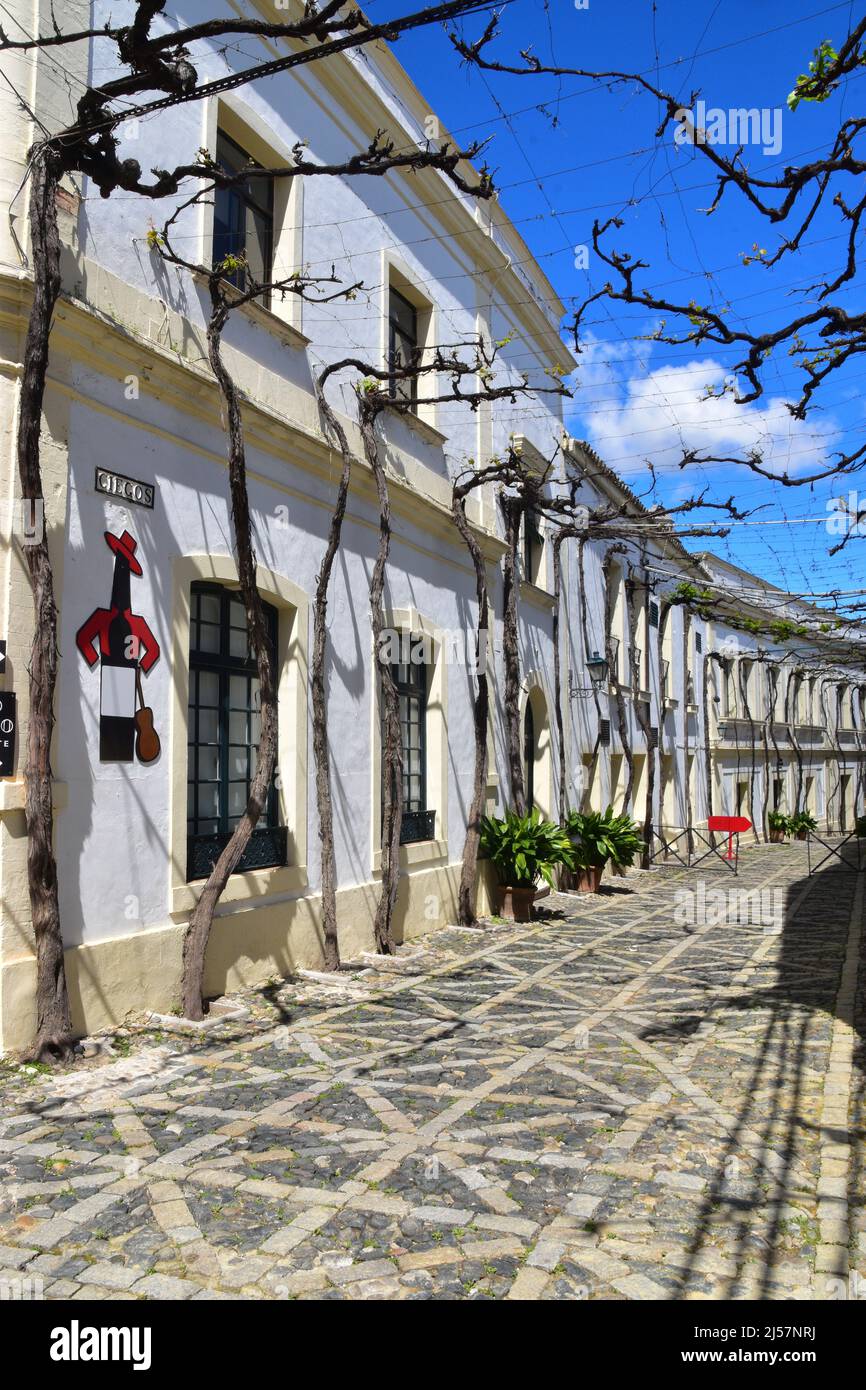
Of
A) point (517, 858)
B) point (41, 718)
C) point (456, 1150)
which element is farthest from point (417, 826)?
point (456, 1150)

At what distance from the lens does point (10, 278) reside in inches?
215

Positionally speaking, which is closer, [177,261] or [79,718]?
[79,718]

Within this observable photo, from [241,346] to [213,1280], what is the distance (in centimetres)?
653

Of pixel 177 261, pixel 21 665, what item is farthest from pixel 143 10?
pixel 21 665

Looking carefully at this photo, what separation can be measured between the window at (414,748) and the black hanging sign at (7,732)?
5.43m

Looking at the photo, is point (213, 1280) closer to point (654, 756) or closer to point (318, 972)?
point (318, 972)

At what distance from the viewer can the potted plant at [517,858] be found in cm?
1185

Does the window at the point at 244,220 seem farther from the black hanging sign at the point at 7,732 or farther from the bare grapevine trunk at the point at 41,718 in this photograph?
the black hanging sign at the point at 7,732

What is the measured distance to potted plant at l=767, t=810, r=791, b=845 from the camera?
30.3 m

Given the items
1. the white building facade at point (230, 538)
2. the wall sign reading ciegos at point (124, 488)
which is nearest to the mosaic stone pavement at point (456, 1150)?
the white building facade at point (230, 538)

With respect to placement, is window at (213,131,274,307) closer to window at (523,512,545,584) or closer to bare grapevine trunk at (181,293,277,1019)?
bare grapevine trunk at (181,293,277,1019)

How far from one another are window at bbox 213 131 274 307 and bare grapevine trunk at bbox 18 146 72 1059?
262 cm

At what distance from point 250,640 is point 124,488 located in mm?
1505

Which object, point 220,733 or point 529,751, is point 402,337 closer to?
point 220,733
